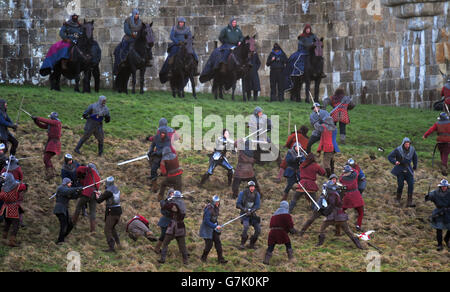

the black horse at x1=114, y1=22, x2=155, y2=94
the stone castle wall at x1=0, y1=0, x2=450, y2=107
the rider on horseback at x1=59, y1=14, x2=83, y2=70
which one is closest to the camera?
the rider on horseback at x1=59, y1=14, x2=83, y2=70

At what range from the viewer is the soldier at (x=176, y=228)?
18.2 meters

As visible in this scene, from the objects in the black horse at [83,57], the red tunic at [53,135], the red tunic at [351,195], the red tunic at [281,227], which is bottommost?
the red tunic at [281,227]

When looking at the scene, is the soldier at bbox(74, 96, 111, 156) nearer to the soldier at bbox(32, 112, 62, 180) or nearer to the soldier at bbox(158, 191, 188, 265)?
the soldier at bbox(32, 112, 62, 180)

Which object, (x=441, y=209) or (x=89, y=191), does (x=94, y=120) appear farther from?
(x=441, y=209)

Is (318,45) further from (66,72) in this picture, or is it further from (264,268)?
(264,268)

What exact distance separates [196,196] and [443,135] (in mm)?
6312

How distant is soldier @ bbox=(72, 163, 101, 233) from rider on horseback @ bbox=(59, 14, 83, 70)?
32.5 feet

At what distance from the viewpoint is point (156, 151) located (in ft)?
71.1

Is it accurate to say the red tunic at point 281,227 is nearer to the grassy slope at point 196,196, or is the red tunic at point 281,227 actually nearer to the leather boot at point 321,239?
the grassy slope at point 196,196

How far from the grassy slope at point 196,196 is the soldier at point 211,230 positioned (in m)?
0.26

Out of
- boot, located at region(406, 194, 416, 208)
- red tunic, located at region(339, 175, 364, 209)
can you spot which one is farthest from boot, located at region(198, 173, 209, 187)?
boot, located at region(406, 194, 416, 208)

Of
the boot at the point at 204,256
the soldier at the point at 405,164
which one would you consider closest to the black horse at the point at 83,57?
the soldier at the point at 405,164

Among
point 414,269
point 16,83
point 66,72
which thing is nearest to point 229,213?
point 414,269

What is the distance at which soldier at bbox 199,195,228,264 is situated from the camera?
18250 mm
